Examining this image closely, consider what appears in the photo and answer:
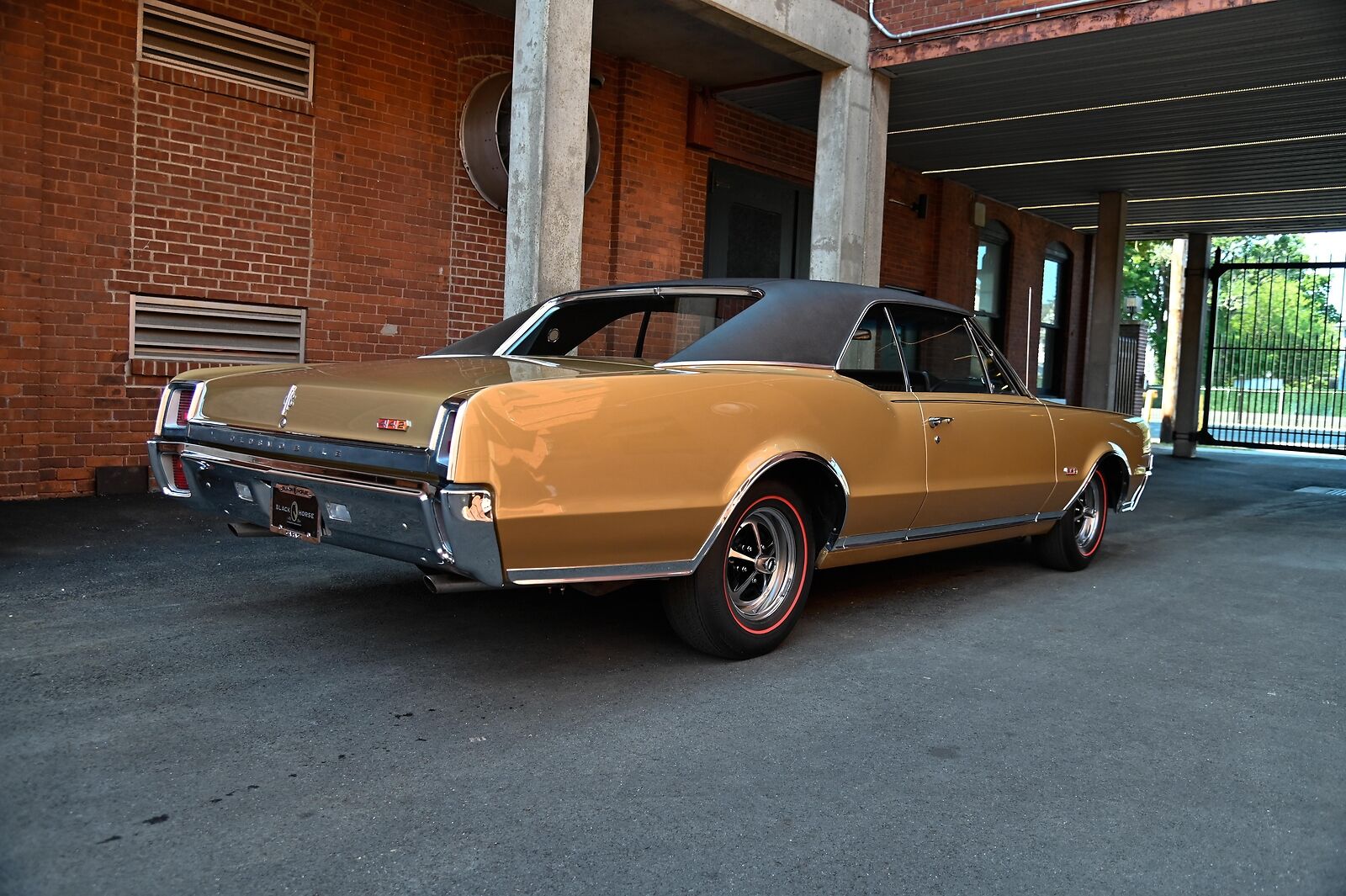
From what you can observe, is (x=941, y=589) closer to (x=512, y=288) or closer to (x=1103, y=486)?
(x=1103, y=486)

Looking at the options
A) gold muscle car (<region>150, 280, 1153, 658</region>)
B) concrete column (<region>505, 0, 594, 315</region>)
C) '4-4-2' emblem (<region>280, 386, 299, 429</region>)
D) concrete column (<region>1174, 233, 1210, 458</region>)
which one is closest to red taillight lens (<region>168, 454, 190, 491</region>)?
gold muscle car (<region>150, 280, 1153, 658</region>)

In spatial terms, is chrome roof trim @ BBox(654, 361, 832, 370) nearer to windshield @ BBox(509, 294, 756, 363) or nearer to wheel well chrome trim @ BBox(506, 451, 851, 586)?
wheel well chrome trim @ BBox(506, 451, 851, 586)

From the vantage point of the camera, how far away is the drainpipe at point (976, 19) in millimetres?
9234

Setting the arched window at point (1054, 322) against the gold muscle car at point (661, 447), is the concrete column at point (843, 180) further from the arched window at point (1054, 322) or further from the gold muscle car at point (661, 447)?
the arched window at point (1054, 322)

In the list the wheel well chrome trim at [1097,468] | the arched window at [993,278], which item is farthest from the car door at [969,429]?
the arched window at [993,278]

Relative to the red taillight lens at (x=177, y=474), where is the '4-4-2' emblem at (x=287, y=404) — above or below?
above

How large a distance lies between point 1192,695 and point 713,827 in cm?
216

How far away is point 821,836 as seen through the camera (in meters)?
2.62

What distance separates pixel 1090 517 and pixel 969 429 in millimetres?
1845

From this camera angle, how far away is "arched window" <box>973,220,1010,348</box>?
17.7 metres

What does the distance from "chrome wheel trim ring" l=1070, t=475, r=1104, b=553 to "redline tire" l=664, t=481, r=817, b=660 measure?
274 cm

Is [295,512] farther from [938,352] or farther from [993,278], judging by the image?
[993,278]

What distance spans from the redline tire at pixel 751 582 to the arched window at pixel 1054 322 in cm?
1702

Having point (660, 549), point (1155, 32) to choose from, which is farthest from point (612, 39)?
point (660, 549)
